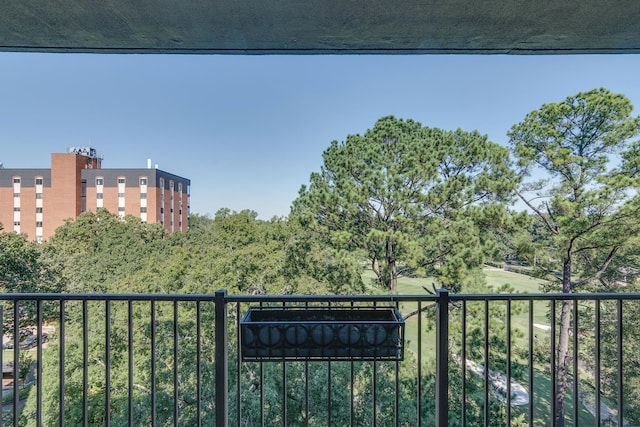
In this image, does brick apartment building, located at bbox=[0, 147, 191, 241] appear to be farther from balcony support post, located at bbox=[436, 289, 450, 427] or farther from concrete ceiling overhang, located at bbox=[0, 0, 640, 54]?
balcony support post, located at bbox=[436, 289, 450, 427]

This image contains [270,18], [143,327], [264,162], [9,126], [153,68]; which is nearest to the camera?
[270,18]

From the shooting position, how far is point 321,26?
5.25 feet

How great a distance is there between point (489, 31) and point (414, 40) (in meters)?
0.36

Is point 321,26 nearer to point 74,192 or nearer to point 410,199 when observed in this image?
point 410,199

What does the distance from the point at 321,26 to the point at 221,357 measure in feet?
5.26

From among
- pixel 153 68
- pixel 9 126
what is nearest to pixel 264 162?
pixel 153 68

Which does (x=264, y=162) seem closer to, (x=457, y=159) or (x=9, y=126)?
(x=457, y=159)

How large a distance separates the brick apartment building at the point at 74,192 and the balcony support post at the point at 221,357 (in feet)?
75.3

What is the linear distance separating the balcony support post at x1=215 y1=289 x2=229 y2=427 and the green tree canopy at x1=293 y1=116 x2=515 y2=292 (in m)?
8.02

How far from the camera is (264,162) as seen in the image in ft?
48.3

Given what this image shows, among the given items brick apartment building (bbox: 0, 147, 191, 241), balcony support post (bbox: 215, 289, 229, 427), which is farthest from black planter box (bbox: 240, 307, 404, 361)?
brick apartment building (bbox: 0, 147, 191, 241)

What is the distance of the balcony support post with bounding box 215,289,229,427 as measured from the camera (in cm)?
144

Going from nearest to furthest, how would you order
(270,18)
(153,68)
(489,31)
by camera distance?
(270,18)
(489,31)
(153,68)

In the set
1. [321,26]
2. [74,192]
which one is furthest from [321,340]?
[74,192]
